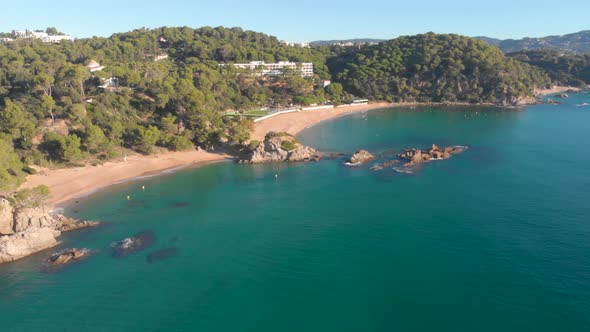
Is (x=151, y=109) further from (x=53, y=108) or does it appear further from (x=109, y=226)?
(x=109, y=226)

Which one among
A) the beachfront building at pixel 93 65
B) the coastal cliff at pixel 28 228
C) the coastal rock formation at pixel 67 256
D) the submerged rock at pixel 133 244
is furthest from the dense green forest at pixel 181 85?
the submerged rock at pixel 133 244

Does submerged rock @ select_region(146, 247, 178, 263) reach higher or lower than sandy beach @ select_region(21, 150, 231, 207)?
lower

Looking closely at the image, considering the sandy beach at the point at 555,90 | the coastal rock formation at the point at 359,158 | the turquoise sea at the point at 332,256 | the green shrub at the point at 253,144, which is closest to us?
the turquoise sea at the point at 332,256

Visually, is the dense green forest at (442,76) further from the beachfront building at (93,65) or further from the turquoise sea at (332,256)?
the beachfront building at (93,65)

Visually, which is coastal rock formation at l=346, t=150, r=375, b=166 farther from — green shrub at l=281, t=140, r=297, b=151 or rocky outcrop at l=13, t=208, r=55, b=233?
rocky outcrop at l=13, t=208, r=55, b=233

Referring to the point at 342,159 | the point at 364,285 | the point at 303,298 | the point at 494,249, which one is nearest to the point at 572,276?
the point at 494,249

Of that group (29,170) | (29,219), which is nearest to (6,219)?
(29,219)

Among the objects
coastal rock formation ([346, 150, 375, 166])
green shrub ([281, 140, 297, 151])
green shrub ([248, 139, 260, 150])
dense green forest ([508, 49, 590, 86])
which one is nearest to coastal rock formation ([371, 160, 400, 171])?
coastal rock formation ([346, 150, 375, 166])

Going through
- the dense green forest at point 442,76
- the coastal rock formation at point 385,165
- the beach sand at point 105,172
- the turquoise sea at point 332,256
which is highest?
the dense green forest at point 442,76
